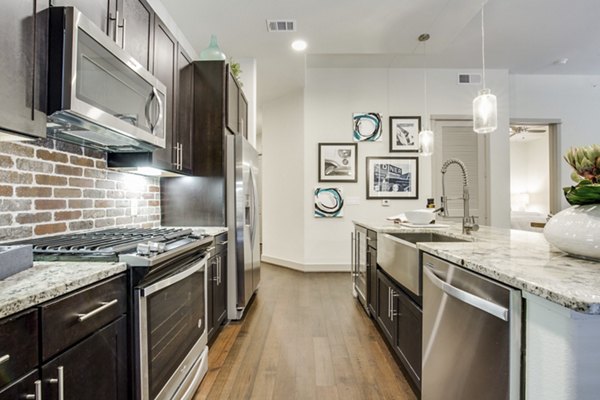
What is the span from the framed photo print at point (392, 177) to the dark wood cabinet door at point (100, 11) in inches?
157

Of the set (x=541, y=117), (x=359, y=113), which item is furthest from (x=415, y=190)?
(x=541, y=117)

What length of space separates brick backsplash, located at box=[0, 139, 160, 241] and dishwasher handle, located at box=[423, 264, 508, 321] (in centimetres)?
188

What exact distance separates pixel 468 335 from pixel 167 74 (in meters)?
2.39

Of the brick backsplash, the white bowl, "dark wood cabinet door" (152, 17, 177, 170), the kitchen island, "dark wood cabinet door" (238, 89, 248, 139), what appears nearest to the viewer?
the kitchen island

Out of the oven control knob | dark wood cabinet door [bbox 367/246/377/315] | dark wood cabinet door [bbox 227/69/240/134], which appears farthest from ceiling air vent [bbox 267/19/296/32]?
the oven control knob

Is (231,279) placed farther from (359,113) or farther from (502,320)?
(359,113)

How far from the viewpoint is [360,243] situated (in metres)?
3.28

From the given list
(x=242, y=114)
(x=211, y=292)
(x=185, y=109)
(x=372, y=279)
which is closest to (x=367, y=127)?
(x=242, y=114)

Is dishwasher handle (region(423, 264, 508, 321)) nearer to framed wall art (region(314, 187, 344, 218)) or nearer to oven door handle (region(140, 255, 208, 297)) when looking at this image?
oven door handle (region(140, 255, 208, 297))

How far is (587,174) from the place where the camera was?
1.10m

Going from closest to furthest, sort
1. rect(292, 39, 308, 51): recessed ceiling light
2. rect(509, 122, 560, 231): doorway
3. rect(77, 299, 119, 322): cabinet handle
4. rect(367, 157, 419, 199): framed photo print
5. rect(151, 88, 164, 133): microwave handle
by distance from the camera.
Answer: rect(77, 299, 119, 322): cabinet handle < rect(151, 88, 164, 133): microwave handle < rect(292, 39, 308, 51): recessed ceiling light < rect(367, 157, 419, 199): framed photo print < rect(509, 122, 560, 231): doorway

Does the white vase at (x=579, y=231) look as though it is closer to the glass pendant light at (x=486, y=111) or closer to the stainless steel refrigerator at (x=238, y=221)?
the glass pendant light at (x=486, y=111)

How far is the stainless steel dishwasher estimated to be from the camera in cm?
91

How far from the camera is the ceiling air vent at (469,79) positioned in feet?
16.6
